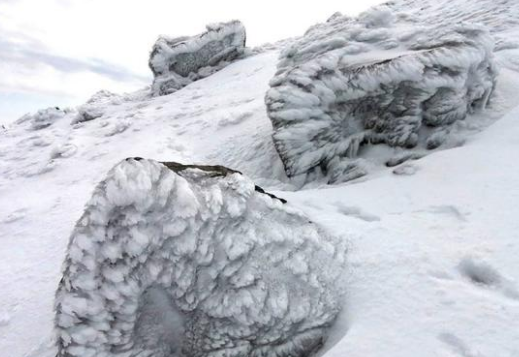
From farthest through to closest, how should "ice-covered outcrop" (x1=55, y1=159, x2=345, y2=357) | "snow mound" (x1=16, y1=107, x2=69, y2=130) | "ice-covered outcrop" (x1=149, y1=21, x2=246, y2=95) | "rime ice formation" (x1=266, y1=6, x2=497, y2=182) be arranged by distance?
"ice-covered outcrop" (x1=149, y1=21, x2=246, y2=95), "snow mound" (x1=16, y1=107, x2=69, y2=130), "rime ice formation" (x1=266, y1=6, x2=497, y2=182), "ice-covered outcrop" (x1=55, y1=159, x2=345, y2=357)

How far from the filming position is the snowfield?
195 cm

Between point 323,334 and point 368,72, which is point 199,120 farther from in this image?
point 323,334

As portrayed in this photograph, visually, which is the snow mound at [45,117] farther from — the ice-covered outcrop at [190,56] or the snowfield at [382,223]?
the snowfield at [382,223]

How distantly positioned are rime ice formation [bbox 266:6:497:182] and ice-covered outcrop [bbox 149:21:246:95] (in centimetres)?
687

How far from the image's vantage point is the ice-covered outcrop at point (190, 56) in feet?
34.3

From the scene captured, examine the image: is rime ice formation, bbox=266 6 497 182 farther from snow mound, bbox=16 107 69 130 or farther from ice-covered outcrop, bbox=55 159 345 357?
snow mound, bbox=16 107 69 130

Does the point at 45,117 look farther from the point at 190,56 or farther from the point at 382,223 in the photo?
the point at 382,223

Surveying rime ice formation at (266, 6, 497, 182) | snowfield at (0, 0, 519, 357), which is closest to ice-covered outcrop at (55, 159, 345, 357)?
snowfield at (0, 0, 519, 357)

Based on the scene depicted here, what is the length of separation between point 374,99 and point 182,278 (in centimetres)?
278

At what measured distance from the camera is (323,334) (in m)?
2.16

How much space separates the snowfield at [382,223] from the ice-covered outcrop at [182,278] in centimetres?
12

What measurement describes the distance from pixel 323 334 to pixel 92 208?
4.71 ft

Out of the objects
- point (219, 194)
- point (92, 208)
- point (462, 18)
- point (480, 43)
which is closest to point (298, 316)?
point (219, 194)

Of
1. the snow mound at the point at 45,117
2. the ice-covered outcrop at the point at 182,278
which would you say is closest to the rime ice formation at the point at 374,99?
the ice-covered outcrop at the point at 182,278
